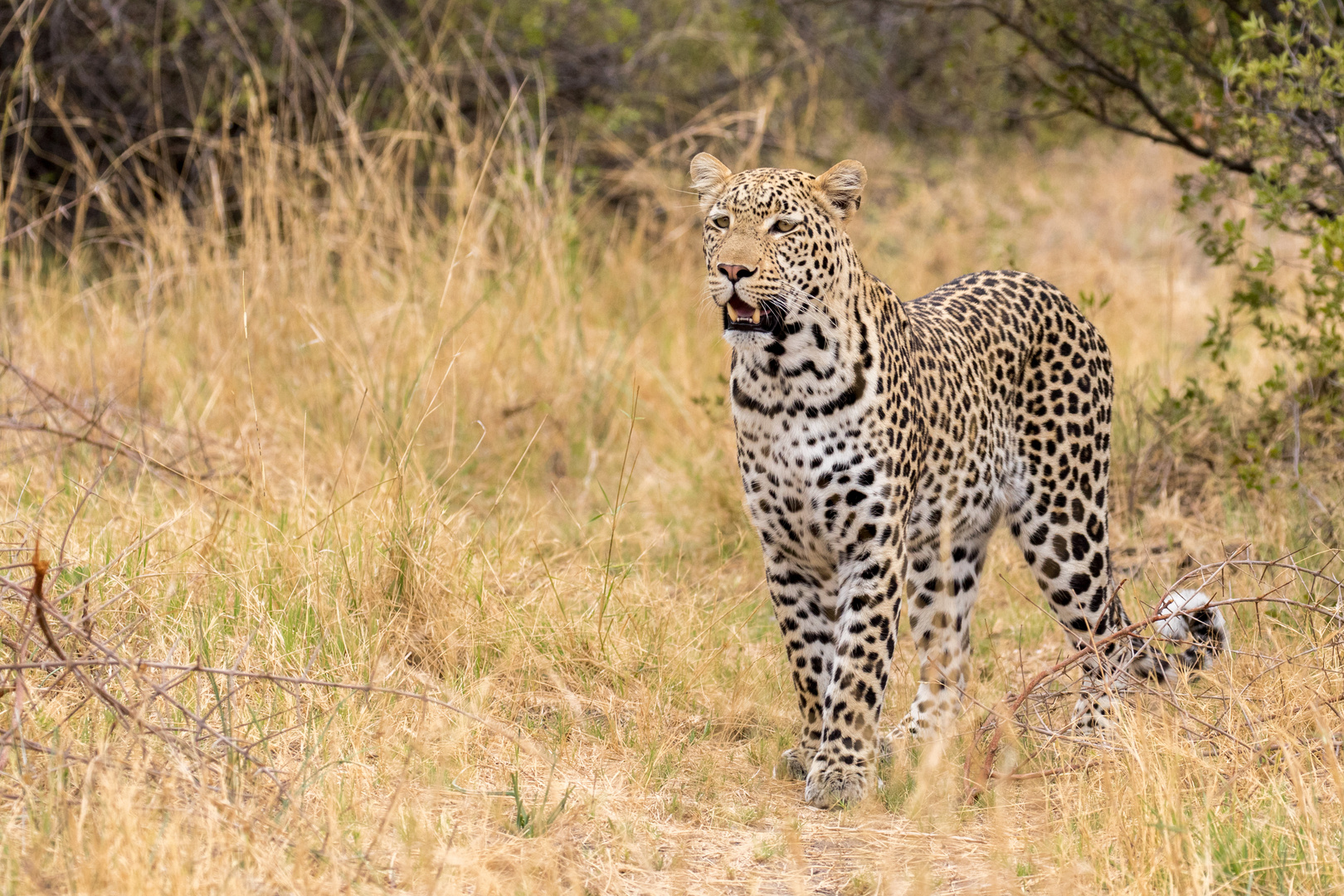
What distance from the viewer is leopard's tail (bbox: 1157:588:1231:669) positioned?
4234 mm

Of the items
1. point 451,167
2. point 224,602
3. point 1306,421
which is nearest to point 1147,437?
Answer: point 1306,421

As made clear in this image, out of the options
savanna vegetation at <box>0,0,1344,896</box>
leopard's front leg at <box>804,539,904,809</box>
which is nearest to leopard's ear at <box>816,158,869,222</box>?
leopard's front leg at <box>804,539,904,809</box>

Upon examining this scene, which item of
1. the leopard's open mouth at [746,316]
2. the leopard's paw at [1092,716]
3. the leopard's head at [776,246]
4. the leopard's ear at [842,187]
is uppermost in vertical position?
the leopard's ear at [842,187]

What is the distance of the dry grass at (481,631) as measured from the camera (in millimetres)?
3250

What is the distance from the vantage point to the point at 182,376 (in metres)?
7.08

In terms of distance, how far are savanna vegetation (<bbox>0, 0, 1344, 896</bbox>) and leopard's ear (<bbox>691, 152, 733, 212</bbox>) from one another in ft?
2.88

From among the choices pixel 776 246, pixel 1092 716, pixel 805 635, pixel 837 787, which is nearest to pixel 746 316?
pixel 776 246

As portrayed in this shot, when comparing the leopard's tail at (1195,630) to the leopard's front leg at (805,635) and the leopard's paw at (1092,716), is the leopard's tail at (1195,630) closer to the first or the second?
the leopard's paw at (1092,716)

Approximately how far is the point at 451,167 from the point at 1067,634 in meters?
6.05

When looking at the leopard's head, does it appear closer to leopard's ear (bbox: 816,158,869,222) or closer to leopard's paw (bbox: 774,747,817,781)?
leopard's ear (bbox: 816,158,869,222)

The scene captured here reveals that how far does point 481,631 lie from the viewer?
4.66 m

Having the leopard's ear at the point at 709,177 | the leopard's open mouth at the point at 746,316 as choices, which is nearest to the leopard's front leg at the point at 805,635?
the leopard's open mouth at the point at 746,316

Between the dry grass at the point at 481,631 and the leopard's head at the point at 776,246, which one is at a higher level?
the leopard's head at the point at 776,246

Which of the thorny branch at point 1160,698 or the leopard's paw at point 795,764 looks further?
the leopard's paw at point 795,764
